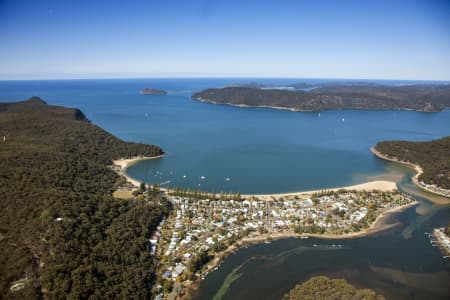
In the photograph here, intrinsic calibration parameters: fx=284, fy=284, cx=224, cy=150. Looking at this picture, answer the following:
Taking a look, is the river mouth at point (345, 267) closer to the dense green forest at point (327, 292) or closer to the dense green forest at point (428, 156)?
the dense green forest at point (327, 292)

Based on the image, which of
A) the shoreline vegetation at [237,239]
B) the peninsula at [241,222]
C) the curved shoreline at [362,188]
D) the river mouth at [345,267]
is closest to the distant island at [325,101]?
the curved shoreline at [362,188]

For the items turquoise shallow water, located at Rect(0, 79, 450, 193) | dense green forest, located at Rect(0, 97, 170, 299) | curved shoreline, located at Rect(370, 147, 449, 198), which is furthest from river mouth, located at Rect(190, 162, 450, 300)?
turquoise shallow water, located at Rect(0, 79, 450, 193)

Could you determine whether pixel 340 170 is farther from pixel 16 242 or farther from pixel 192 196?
pixel 16 242

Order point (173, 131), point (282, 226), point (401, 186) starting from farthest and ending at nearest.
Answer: point (173, 131) < point (401, 186) < point (282, 226)

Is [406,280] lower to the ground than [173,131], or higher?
lower

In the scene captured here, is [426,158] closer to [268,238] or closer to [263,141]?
[263,141]

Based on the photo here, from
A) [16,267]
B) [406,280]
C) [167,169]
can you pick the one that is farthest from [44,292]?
[167,169]

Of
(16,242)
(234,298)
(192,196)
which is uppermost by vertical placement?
(16,242)
